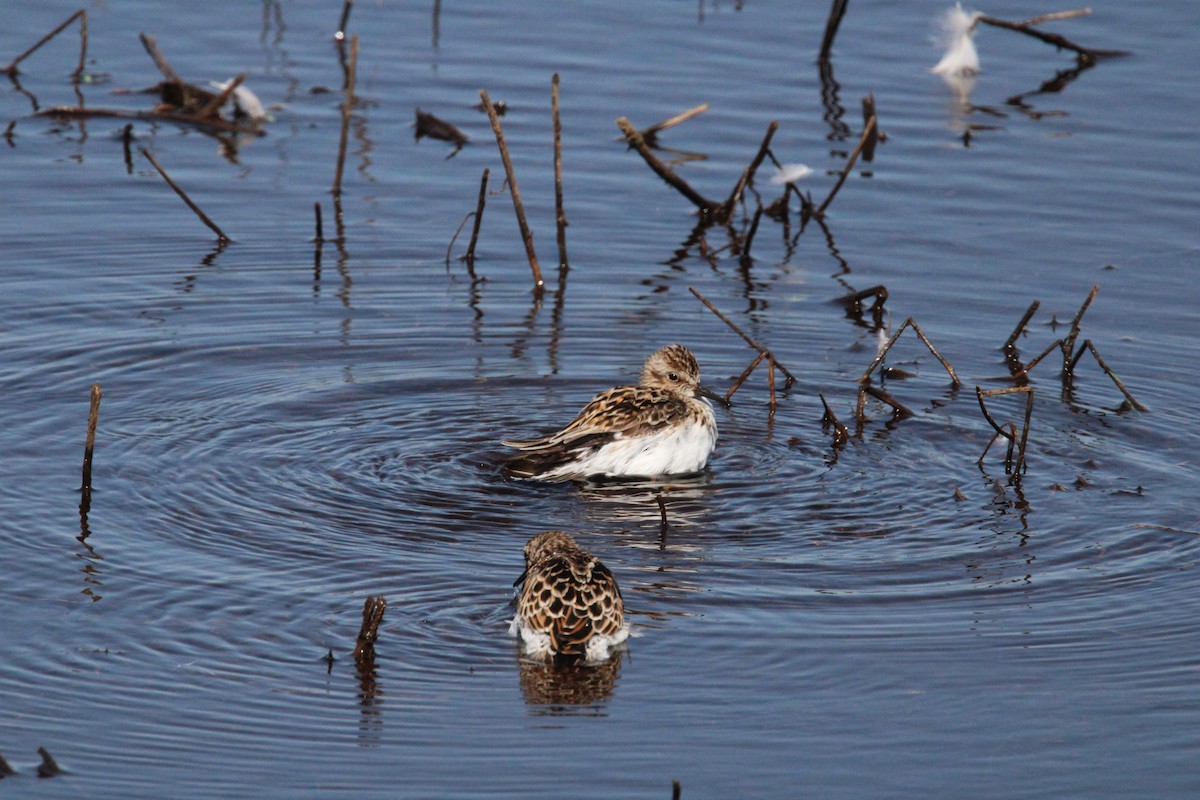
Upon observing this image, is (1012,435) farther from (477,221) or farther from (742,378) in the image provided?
(477,221)

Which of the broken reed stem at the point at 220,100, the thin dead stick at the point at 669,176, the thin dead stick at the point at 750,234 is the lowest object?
the thin dead stick at the point at 750,234

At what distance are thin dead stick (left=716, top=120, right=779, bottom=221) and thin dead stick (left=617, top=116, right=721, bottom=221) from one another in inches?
3.7

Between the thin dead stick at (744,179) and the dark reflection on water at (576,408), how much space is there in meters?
0.22

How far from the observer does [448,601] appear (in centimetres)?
891

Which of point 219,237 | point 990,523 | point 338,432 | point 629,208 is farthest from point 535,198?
point 990,523

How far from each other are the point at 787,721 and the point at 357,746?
1.82m

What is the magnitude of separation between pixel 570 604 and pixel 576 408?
416cm

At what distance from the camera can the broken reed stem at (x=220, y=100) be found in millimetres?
17188

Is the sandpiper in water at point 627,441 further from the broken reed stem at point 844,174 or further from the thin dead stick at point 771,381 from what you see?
the broken reed stem at point 844,174

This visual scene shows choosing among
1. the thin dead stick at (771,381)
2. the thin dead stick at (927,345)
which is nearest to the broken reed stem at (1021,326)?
the thin dead stick at (927,345)

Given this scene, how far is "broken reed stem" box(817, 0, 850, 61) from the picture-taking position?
64.6 ft

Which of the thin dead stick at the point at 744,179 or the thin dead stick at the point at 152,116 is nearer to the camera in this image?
the thin dead stick at the point at 744,179

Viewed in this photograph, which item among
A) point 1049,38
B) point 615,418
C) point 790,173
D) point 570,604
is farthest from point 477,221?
point 1049,38

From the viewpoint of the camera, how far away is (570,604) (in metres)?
8.10
